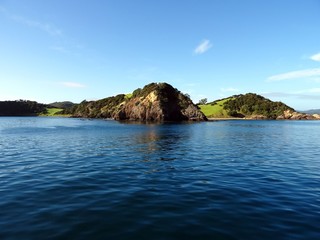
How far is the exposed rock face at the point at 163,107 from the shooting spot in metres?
176

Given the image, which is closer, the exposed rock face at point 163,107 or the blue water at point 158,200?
the blue water at point 158,200

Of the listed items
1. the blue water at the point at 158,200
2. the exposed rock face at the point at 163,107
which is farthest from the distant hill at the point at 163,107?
the blue water at the point at 158,200

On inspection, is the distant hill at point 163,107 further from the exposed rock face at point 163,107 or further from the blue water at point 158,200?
the blue water at point 158,200

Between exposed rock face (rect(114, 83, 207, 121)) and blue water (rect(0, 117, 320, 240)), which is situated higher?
exposed rock face (rect(114, 83, 207, 121))

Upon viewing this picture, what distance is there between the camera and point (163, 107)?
176 metres

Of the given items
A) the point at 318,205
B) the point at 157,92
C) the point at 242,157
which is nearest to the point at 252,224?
the point at 318,205

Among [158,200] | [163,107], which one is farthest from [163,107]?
[158,200]

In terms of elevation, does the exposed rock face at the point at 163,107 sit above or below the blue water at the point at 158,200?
above

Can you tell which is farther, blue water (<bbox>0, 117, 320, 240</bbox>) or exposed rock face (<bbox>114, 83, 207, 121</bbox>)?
exposed rock face (<bbox>114, 83, 207, 121</bbox>)

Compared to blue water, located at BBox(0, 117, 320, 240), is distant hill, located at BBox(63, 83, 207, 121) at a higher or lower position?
higher

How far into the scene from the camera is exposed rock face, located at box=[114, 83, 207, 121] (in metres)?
176

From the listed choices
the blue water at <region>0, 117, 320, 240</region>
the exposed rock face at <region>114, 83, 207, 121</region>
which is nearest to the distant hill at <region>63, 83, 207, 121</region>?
the exposed rock face at <region>114, 83, 207, 121</region>

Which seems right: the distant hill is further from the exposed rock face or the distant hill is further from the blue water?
the blue water

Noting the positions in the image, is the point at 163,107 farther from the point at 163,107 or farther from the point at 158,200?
the point at 158,200
